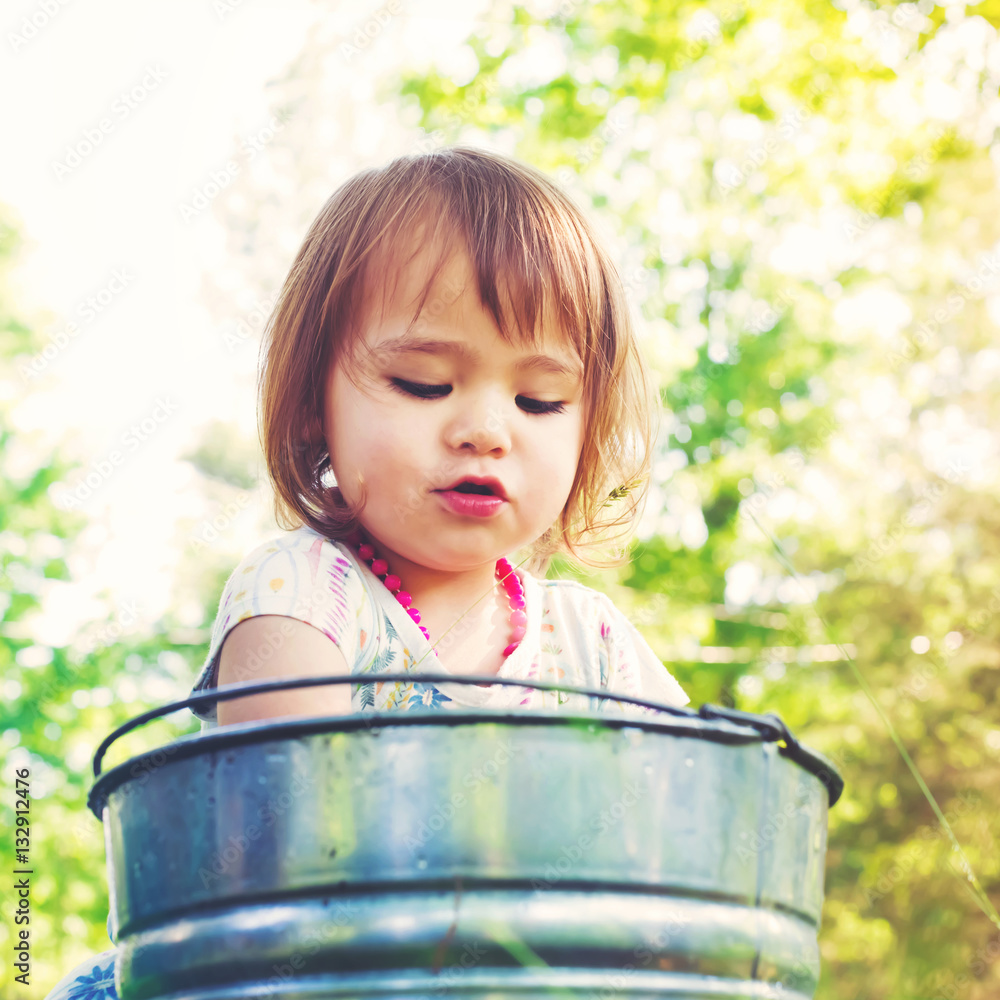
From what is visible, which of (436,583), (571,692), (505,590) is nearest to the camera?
(571,692)

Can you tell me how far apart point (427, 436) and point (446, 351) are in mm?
90

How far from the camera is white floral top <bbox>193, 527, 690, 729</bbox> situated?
94 centimetres

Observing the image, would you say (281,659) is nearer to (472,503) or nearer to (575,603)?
(472,503)

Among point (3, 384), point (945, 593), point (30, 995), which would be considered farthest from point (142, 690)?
point (945, 593)

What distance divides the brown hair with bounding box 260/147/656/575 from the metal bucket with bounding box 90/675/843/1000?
1.68ft

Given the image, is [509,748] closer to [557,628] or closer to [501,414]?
[501,414]

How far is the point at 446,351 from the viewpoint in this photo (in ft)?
3.31

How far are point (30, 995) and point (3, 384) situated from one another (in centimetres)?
405
